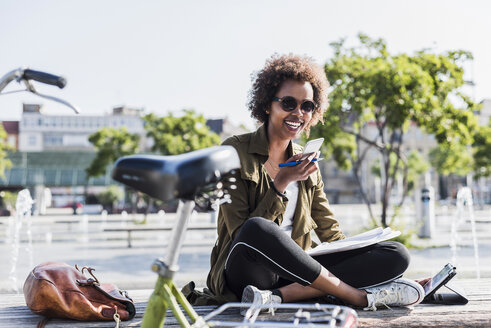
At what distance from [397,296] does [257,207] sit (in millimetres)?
752

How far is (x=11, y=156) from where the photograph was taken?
50.6 m

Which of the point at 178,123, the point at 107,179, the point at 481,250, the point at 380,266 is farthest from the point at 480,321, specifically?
the point at 107,179

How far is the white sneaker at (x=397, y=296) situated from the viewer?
2.29m

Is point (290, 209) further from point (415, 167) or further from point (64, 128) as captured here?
point (64, 128)

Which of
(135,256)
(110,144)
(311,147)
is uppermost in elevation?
(110,144)

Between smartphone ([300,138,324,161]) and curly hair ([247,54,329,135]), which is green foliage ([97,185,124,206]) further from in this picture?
smartphone ([300,138,324,161])

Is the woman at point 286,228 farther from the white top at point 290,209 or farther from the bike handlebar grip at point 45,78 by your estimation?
the bike handlebar grip at point 45,78

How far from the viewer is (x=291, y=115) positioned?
2.68m

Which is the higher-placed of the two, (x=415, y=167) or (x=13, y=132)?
(x=13, y=132)

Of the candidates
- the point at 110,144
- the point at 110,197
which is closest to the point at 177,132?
the point at 110,144

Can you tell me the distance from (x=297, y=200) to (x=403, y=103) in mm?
7555

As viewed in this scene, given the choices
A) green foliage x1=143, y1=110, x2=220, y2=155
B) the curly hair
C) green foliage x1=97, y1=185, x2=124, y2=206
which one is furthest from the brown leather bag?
green foliage x1=97, y1=185, x2=124, y2=206

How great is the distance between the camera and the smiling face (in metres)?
2.68

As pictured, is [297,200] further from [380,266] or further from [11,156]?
[11,156]
